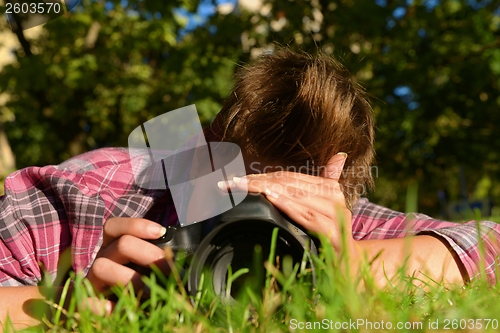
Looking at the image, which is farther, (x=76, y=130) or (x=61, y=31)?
(x=76, y=130)

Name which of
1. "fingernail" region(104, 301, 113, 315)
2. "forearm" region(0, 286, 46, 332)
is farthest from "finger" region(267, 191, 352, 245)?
"forearm" region(0, 286, 46, 332)

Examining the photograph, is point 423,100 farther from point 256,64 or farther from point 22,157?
point 22,157

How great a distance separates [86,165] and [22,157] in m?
9.73

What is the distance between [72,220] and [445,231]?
112 cm

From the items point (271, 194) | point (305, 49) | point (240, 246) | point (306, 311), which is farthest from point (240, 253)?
point (305, 49)

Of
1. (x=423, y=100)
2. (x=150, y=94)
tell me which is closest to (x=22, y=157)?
(x=150, y=94)

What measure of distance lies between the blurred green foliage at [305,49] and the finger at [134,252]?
4.43m

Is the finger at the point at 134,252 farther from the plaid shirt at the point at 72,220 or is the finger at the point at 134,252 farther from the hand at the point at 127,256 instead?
the plaid shirt at the point at 72,220

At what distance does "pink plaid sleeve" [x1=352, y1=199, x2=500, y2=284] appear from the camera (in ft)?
4.58

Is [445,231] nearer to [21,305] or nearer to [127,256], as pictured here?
[127,256]

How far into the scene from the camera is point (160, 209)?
A: 1.71 meters

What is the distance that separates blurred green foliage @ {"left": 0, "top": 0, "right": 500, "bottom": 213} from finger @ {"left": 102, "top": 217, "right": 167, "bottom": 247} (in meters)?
4.37

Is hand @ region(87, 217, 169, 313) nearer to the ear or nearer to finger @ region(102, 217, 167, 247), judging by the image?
finger @ region(102, 217, 167, 247)

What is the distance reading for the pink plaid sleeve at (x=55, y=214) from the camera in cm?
149
